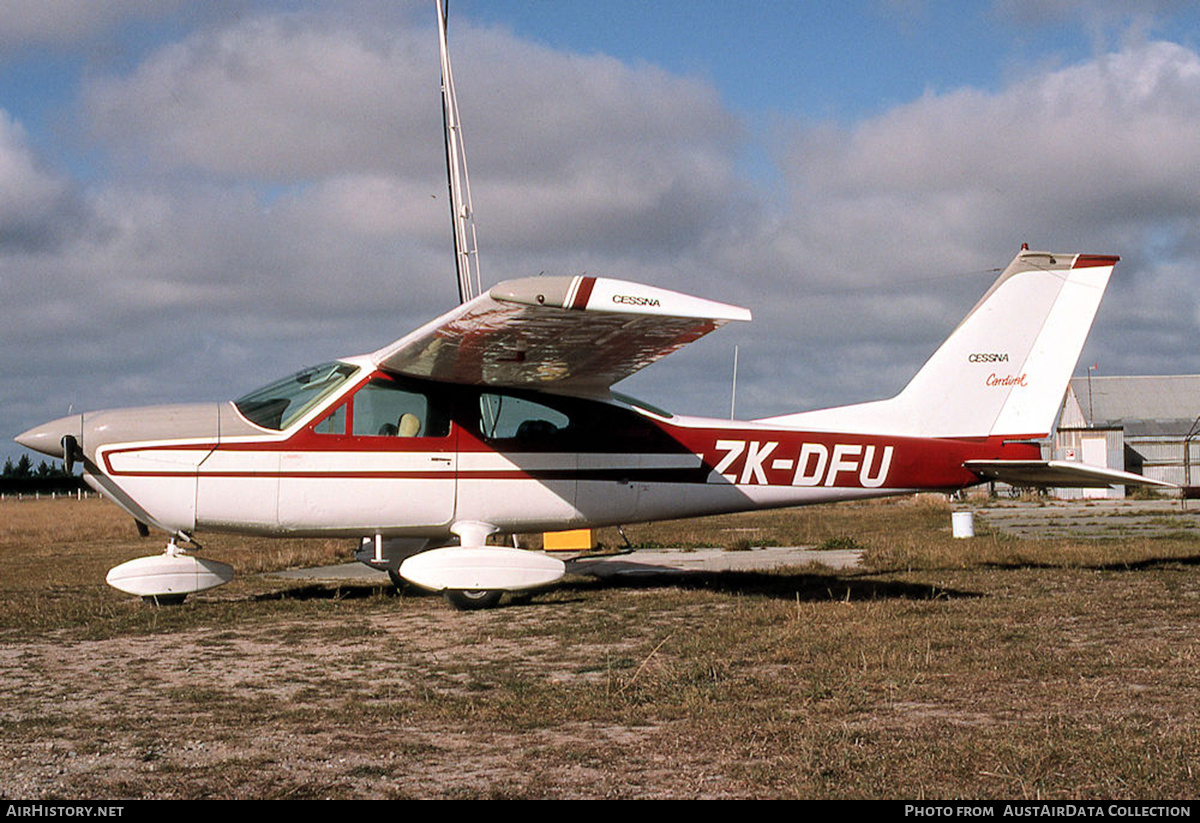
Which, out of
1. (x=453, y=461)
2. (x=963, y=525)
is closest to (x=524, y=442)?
(x=453, y=461)

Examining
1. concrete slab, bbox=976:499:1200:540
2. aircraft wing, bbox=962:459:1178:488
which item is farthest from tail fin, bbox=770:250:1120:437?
concrete slab, bbox=976:499:1200:540

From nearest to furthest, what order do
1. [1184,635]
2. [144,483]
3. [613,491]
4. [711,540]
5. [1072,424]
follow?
[1184,635]
[144,483]
[613,491]
[711,540]
[1072,424]

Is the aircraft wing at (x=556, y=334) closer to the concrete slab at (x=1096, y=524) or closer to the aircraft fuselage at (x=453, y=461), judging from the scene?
the aircraft fuselage at (x=453, y=461)

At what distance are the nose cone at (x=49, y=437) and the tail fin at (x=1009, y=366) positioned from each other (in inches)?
276

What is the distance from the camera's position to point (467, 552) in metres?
9.77

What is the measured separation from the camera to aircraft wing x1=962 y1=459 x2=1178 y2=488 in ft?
35.6

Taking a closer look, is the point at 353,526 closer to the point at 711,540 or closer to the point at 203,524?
the point at 203,524

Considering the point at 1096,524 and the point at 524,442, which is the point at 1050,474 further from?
the point at 1096,524

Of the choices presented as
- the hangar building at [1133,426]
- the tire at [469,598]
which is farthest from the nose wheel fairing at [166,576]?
the hangar building at [1133,426]

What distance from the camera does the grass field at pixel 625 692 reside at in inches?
161

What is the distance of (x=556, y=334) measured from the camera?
8.91 meters

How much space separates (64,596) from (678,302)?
7.79 m

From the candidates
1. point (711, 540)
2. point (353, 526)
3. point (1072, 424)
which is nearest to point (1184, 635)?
point (353, 526)

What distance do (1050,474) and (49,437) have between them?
9.91m
